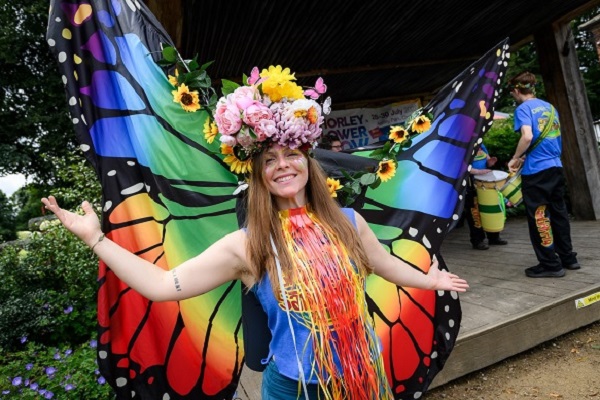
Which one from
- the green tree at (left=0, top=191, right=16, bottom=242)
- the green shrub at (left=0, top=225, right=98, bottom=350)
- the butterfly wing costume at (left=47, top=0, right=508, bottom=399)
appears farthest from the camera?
the green tree at (left=0, top=191, right=16, bottom=242)

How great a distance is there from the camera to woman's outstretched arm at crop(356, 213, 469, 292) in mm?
1448

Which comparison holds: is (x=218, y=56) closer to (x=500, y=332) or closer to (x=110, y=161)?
(x=110, y=161)

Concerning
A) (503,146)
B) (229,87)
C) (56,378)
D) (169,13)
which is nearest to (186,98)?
(229,87)

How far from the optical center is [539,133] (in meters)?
3.32

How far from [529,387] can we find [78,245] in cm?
342

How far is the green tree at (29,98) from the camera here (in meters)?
12.4

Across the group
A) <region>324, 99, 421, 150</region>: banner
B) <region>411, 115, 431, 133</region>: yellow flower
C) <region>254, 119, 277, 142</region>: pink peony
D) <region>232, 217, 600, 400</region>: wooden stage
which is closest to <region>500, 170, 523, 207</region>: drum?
<region>232, 217, 600, 400</region>: wooden stage

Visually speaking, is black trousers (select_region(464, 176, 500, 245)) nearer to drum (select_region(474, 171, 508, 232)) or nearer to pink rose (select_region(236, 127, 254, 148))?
drum (select_region(474, 171, 508, 232))

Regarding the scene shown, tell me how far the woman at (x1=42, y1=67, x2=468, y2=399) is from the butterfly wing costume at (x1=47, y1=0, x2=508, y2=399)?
1.15 feet

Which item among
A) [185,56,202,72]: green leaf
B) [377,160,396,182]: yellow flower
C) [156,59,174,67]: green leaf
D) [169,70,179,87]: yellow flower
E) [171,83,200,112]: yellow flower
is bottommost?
[377,160,396,182]: yellow flower

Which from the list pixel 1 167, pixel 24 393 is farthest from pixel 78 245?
pixel 1 167

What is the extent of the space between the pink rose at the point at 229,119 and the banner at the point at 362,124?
5.50m

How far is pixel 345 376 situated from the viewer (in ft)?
4.15

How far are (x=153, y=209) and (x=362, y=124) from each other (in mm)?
5785
